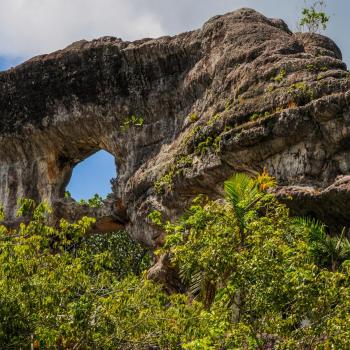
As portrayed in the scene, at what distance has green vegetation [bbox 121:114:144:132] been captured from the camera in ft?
68.3

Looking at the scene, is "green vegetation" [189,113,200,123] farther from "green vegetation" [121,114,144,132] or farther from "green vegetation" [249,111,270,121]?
"green vegetation" [249,111,270,121]

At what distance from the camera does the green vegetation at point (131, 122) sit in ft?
68.3

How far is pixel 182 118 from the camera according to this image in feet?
64.9

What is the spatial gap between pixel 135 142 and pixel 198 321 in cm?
1183

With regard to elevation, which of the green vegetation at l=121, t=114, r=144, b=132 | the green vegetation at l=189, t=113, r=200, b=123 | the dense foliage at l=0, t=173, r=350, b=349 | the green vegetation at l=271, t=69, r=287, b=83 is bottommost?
the dense foliage at l=0, t=173, r=350, b=349

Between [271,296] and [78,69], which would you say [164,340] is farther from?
[78,69]

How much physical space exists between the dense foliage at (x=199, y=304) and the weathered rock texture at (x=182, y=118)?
13.3ft

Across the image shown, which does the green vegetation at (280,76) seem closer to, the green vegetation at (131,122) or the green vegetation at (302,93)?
the green vegetation at (302,93)

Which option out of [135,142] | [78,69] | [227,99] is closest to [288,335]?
[227,99]

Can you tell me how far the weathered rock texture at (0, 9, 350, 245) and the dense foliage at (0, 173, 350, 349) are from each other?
4.05 metres

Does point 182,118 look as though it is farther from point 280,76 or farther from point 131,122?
point 280,76

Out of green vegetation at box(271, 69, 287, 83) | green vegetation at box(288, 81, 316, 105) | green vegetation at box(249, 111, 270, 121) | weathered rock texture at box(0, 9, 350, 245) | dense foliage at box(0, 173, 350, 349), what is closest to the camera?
dense foliage at box(0, 173, 350, 349)

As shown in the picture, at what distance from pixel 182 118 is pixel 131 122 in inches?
80.3

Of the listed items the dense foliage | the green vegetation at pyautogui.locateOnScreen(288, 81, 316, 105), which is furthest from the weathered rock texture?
the dense foliage
